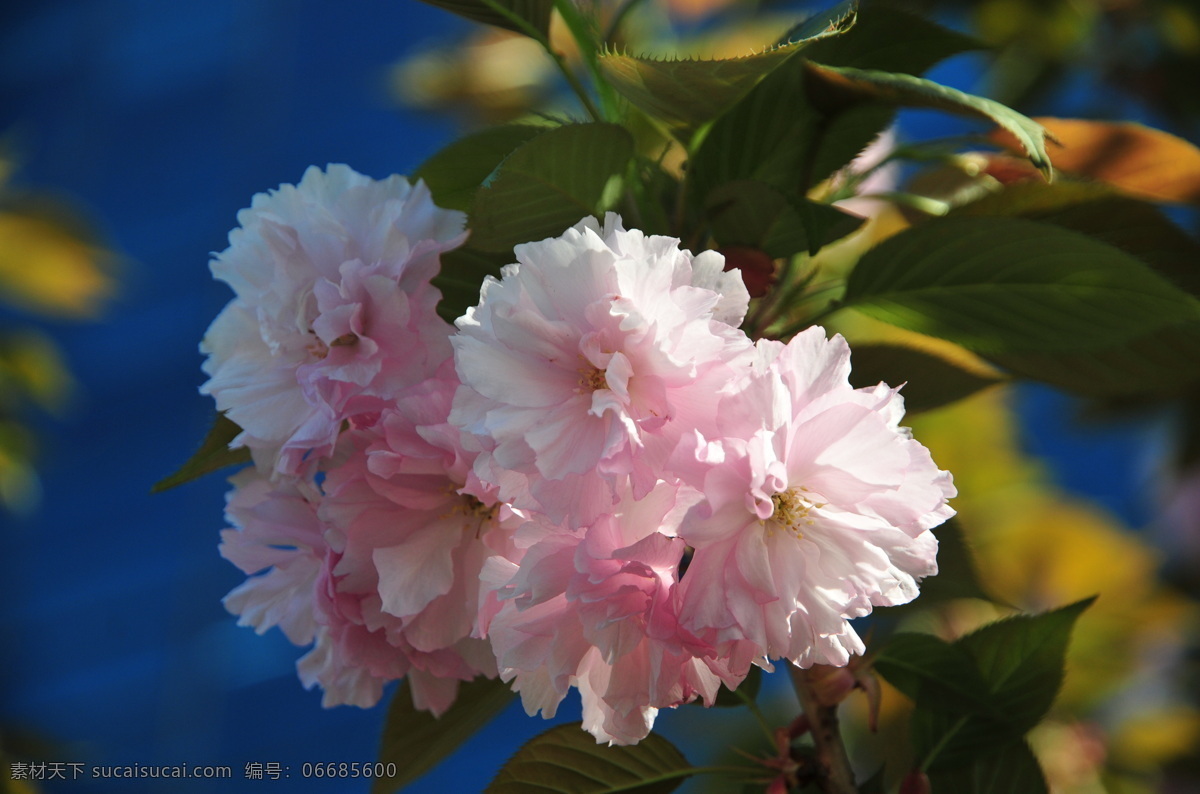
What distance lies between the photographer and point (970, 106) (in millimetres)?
354

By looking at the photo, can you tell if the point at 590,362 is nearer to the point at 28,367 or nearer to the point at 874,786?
the point at 874,786

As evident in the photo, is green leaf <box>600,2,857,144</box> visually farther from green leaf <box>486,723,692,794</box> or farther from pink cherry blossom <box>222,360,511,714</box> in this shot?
green leaf <box>486,723,692,794</box>

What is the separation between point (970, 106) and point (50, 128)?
386cm

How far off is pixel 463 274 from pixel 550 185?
74 mm

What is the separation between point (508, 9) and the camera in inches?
17.6

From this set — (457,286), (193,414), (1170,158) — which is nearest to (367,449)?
(457,286)

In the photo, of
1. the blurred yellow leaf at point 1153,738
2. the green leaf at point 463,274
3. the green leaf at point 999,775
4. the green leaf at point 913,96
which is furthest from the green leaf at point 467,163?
the blurred yellow leaf at point 1153,738

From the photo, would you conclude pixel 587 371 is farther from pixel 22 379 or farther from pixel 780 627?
pixel 22 379

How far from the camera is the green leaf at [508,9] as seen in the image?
44 centimetres

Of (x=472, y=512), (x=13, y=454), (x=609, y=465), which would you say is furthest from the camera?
(x=13, y=454)

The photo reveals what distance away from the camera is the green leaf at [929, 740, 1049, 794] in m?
0.47

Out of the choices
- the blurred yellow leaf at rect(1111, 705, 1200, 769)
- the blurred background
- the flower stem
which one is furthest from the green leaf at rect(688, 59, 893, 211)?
the blurred yellow leaf at rect(1111, 705, 1200, 769)

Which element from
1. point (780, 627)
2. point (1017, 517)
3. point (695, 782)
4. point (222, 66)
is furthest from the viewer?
point (222, 66)

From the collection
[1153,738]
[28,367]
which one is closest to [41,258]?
[28,367]
